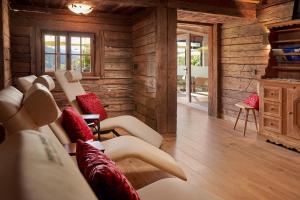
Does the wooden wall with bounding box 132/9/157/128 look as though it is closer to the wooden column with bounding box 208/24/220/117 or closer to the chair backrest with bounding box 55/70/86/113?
the chair backrest with bounding box 55/70/86/113

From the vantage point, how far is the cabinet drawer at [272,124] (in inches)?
166

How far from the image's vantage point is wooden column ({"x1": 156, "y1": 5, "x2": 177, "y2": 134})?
4.84 m

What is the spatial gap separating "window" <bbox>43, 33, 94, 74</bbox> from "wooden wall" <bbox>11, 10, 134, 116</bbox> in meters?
0.13

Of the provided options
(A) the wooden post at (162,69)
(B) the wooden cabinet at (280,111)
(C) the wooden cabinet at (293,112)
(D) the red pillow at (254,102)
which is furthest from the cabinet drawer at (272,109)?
(A) the wooden post at (162,69)

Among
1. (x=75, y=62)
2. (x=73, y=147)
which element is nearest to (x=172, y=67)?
(x=75, y=62)

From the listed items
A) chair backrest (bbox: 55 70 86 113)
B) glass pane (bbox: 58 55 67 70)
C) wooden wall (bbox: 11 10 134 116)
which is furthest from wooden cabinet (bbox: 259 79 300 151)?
glass pane (bbox: 58 55 67 70)

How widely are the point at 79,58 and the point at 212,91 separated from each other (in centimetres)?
285

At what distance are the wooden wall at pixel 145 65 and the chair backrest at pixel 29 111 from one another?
3.65 metres

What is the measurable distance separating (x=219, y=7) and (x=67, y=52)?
2893 mm

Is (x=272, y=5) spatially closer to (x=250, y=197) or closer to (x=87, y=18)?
(x=87, y=18)

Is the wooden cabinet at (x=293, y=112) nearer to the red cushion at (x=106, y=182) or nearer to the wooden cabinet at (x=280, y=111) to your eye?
the wooden cabinet at (x=280, y=111)

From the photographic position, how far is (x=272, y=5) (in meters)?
5.18

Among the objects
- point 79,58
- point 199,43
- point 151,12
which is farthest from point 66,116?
point 199,43

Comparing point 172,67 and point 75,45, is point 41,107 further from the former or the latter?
point 75,45
